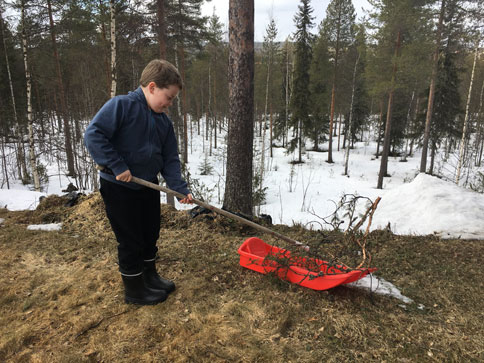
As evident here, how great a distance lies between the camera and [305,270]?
2.65m

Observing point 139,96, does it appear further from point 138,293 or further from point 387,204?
point 387,204

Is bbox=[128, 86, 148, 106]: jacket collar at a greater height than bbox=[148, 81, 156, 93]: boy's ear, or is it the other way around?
bbox=[148, 81, 156, 93]: boy's ear

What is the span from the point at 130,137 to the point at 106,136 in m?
0.19

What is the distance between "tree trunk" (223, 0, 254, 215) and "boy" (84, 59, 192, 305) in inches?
91.9

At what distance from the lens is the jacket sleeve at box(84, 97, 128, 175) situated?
2.04 metres

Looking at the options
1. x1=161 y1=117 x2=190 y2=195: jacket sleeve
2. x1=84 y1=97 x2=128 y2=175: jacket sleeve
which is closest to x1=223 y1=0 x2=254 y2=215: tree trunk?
x1=161 y1=117 x2=190 y2=195: jacket sleeve

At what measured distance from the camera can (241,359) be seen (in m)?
1.92

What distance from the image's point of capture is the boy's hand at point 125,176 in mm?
2117

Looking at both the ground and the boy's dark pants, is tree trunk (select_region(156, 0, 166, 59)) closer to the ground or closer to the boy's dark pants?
the ground

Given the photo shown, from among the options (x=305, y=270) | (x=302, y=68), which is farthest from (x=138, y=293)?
(x=302, y=68)

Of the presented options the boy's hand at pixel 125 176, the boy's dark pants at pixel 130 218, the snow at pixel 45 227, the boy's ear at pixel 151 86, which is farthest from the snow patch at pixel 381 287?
the snow at pixel 45 227

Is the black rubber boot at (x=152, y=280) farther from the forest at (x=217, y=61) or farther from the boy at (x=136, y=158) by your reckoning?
the forest at (x=217, y=61)

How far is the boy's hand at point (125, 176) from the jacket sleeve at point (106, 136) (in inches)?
1.1

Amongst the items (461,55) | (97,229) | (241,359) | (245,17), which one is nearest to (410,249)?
(241,359)
